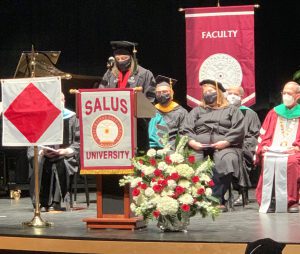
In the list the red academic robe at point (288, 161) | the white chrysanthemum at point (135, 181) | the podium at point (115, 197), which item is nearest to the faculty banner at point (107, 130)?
the podium at point (115, 197)

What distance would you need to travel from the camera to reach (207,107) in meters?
7.86

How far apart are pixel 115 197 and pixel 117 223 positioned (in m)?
0.20

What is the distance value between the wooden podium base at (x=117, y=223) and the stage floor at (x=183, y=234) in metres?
0.06

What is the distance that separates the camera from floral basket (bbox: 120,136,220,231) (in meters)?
5.54

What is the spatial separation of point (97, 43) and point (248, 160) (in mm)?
3758

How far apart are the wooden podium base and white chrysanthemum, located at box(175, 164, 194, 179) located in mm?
551

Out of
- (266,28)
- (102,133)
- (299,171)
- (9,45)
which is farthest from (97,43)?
(102,133)

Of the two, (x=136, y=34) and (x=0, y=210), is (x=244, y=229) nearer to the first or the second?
(x=0, y=210)

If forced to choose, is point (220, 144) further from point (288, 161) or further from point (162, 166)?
point (162, 166)

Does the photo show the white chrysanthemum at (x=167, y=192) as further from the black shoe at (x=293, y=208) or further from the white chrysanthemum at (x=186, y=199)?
the black shoe at (x=293, y=208)

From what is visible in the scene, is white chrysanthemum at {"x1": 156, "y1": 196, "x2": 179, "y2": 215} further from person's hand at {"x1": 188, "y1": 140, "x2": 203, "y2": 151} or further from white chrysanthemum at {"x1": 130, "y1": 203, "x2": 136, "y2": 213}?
person's hand at {"x1": 188, "y1": 140, "x2": 203, "y2": 151}

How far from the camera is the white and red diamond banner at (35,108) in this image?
6242mm

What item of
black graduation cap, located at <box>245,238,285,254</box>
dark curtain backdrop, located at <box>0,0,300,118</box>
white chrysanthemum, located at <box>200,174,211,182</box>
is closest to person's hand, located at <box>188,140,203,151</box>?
white chrysanthemum, located at <box>200,174,211,182</box>

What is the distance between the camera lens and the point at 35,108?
6.27 m
